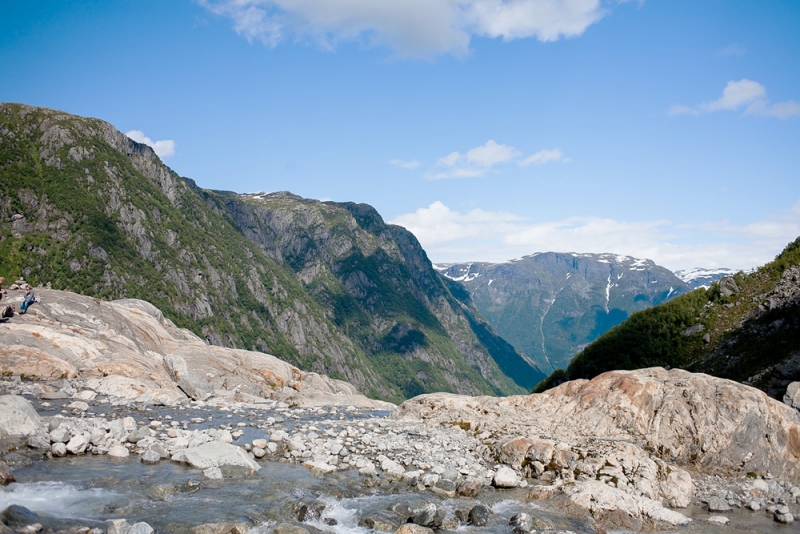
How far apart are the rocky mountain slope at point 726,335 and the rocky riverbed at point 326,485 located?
69.5 ft

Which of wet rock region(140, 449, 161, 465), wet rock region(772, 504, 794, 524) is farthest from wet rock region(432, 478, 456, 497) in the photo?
wet rock region(772, 504, 794, 524)

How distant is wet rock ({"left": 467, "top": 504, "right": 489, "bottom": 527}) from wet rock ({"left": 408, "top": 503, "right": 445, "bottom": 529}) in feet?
3.92

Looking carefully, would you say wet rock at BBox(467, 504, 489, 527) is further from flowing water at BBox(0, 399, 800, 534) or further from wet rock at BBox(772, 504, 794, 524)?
wet rock at BBox(772, 504, 794, 524)

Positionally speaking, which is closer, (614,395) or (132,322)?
(614,395)

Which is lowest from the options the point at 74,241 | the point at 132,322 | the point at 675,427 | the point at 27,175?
the point at 675,427

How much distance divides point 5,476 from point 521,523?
1733 centimetres

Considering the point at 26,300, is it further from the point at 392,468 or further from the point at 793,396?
the point at 793,396

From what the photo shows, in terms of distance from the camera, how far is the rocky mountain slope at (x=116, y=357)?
120 feet

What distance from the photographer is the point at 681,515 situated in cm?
1972

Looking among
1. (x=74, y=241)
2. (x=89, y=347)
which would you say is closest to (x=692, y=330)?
(x=89, y=347)

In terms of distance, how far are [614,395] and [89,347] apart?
131 ft

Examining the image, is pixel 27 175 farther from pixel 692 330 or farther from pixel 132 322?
pixel 692 330

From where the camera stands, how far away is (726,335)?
2106 inches

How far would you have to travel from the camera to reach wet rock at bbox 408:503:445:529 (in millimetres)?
17281
